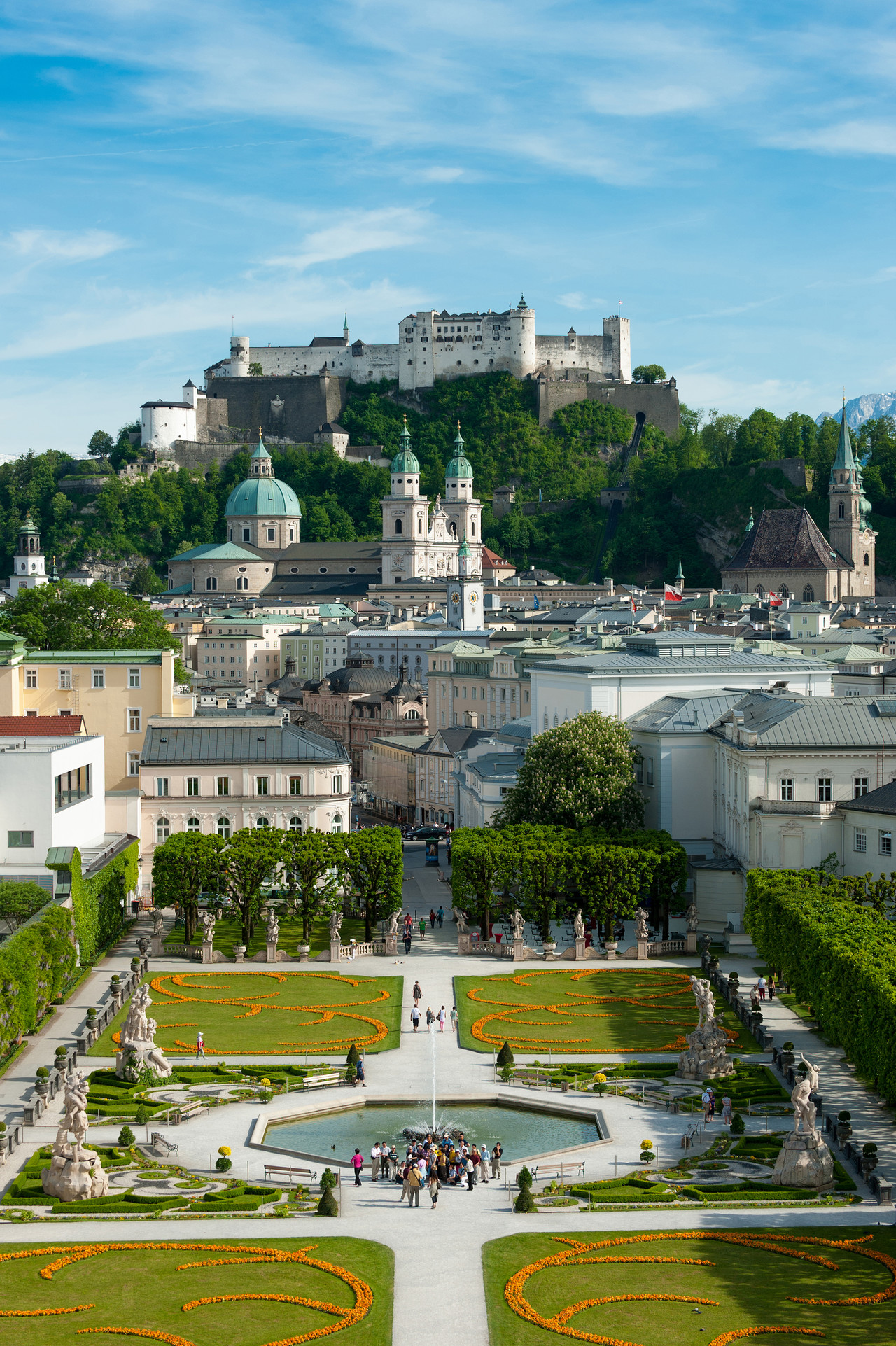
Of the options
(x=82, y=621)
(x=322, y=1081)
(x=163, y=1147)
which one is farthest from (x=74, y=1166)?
(x=82, y=621)

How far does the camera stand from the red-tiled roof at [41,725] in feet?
251

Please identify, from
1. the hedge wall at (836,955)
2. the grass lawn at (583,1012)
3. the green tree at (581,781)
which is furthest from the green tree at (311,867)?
the hedge wall at (836,955)

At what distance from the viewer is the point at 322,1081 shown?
47812 mm

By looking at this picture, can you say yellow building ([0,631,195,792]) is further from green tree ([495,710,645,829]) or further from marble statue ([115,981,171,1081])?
marble statue ([115,981,171,1081])

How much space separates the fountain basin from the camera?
42250 millimetres

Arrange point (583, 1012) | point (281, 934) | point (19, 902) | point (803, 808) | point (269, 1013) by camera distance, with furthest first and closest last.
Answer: point (281, 934) → point (803, 808) → point (19, 902) → point (269, 1013) → point (583, 1012)

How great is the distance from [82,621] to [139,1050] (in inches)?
3192

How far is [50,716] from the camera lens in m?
80.6

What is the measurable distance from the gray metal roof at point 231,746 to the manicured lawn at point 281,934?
7.29 meters

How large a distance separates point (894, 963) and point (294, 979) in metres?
23.0

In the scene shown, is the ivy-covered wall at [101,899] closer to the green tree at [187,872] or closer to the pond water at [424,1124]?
the green tree at [187,872]

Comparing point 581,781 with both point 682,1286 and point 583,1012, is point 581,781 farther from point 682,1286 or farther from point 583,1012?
point 682,1286

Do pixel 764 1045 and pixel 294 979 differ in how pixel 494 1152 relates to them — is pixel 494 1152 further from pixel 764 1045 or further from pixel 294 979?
pixel 294 979

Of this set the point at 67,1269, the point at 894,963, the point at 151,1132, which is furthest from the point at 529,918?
the point at 67,1269
